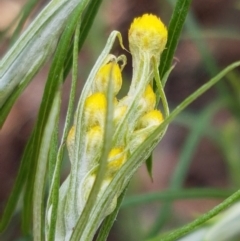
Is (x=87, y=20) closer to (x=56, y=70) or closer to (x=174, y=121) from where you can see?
(x=56, y=70)

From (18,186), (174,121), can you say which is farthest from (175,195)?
(174,121)

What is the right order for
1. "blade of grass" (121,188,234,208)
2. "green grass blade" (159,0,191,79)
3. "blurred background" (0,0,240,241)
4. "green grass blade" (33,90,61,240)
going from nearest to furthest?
"green grass blade" (33,90,61,240)
"green grass blade" (159,0,191,79)
"blade of grass" (121,188,234,208)
"blurred background" (0,0,240,241)

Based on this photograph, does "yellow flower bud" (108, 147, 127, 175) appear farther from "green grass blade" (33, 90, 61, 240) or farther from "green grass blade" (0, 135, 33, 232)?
"green grass blade" (0, 135, 33, 232)

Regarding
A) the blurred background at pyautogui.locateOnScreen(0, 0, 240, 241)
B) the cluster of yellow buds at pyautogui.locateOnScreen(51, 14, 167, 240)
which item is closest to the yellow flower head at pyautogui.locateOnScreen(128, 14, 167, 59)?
the cluster of yellow buds at pyautogui.locateOnScreen(51, 14, 167, 240)

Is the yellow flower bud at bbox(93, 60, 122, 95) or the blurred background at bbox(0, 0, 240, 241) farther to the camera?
the blurred background at bbox(0, 0, 240, 241)

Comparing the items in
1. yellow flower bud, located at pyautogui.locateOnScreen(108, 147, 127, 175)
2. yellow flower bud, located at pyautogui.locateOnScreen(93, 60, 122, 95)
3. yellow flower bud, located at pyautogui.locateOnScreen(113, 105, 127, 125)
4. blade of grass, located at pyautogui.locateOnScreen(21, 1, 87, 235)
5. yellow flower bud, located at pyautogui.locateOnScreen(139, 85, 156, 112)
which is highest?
blade of grass, located at pyautogui.locateOnScreen(21, 1, 87, 235)

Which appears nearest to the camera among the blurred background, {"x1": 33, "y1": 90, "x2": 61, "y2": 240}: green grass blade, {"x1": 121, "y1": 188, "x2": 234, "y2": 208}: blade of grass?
{"x1": 33, "y1": 90, "x2": 61, "y2": 240}: green grass blade

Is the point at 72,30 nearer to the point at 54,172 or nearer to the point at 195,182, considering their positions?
the point at 54,172
